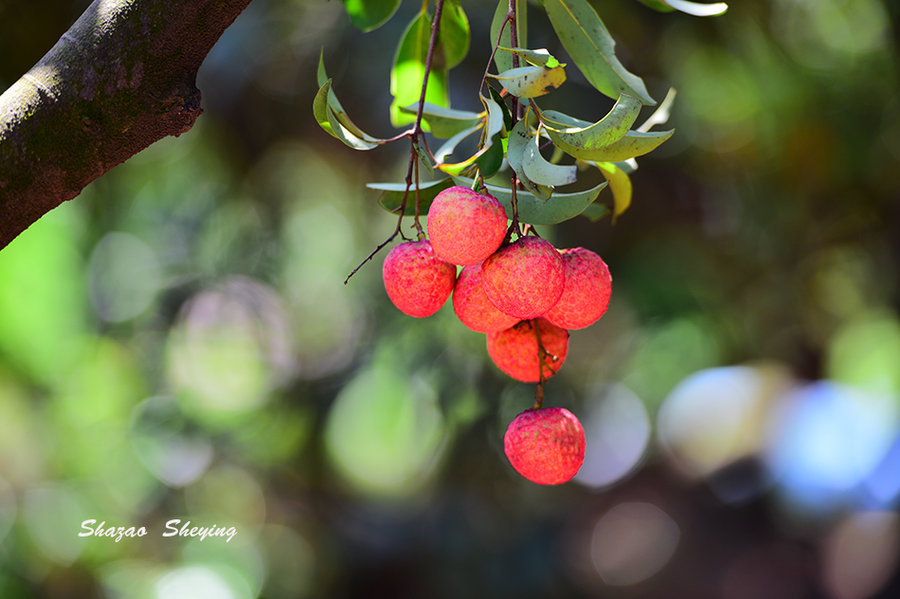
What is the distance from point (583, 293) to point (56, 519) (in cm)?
430

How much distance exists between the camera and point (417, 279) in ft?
2.16

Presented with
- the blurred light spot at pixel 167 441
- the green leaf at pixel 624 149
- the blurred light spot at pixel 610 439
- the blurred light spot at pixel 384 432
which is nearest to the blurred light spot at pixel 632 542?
the blurred light spot at pixel 610 439

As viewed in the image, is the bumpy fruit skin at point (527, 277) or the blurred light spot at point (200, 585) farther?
the blurred light spot at point (200, 585)

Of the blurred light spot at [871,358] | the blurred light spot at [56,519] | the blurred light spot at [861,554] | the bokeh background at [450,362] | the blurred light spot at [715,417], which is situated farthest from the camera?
the blurred light spot at [871,358]

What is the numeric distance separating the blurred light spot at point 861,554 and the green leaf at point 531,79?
10.9ft

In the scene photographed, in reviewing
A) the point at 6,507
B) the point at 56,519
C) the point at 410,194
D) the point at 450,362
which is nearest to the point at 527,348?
the point at 410,194

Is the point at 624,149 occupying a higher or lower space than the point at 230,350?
higher

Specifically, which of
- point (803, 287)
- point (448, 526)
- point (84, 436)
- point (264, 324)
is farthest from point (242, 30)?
point (803, 287)

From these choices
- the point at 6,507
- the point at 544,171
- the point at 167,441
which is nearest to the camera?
the point at 544,171

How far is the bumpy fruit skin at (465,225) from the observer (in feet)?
1.87

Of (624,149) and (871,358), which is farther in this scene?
(871,358)

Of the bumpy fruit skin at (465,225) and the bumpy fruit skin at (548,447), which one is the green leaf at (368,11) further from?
the bumpy fruit skin at (548,447)

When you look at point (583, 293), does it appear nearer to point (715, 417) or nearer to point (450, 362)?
point (450, 362)

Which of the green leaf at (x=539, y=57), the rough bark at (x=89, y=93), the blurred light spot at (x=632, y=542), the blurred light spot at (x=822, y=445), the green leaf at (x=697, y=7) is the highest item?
the rough bark at (x=89, y=93)
